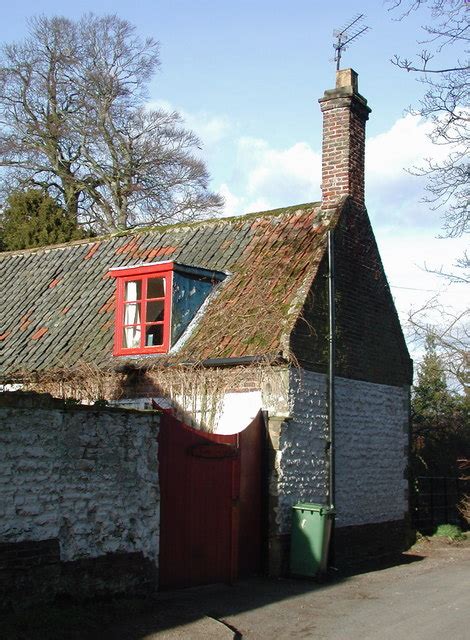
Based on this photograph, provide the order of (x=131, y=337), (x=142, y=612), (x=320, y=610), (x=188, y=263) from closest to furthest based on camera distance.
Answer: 1. (x=142, y=612)
2. (x=320, y=610)
3. (x=131, y=337)
4. (x=188, y=263)

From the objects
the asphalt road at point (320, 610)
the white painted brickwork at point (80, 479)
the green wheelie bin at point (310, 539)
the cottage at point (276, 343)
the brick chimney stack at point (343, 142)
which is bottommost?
the asphalt road at point (320, 610)

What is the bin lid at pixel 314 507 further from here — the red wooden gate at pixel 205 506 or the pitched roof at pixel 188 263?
the pitched roof at pixel 188 263

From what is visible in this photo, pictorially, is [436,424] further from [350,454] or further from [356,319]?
[350,454]

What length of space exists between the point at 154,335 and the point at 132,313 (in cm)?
58

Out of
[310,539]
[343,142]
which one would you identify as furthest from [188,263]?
[310,539]

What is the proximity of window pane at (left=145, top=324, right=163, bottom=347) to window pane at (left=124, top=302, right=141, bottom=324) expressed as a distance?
0.29 meters

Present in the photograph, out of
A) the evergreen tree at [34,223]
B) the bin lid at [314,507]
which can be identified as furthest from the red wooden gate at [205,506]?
the evergreen tree at [34,223]

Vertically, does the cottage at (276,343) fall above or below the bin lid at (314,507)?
above

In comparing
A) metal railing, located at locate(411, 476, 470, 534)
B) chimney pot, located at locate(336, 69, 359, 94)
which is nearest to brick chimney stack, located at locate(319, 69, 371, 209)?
chimney pot, located at locate(336, 69, 359, 94)

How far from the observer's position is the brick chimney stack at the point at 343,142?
631 inches

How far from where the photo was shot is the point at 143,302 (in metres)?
15.3

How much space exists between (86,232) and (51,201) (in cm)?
165

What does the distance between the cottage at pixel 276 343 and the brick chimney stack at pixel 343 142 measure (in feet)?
0.09

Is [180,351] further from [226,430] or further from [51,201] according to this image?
[51,201]
